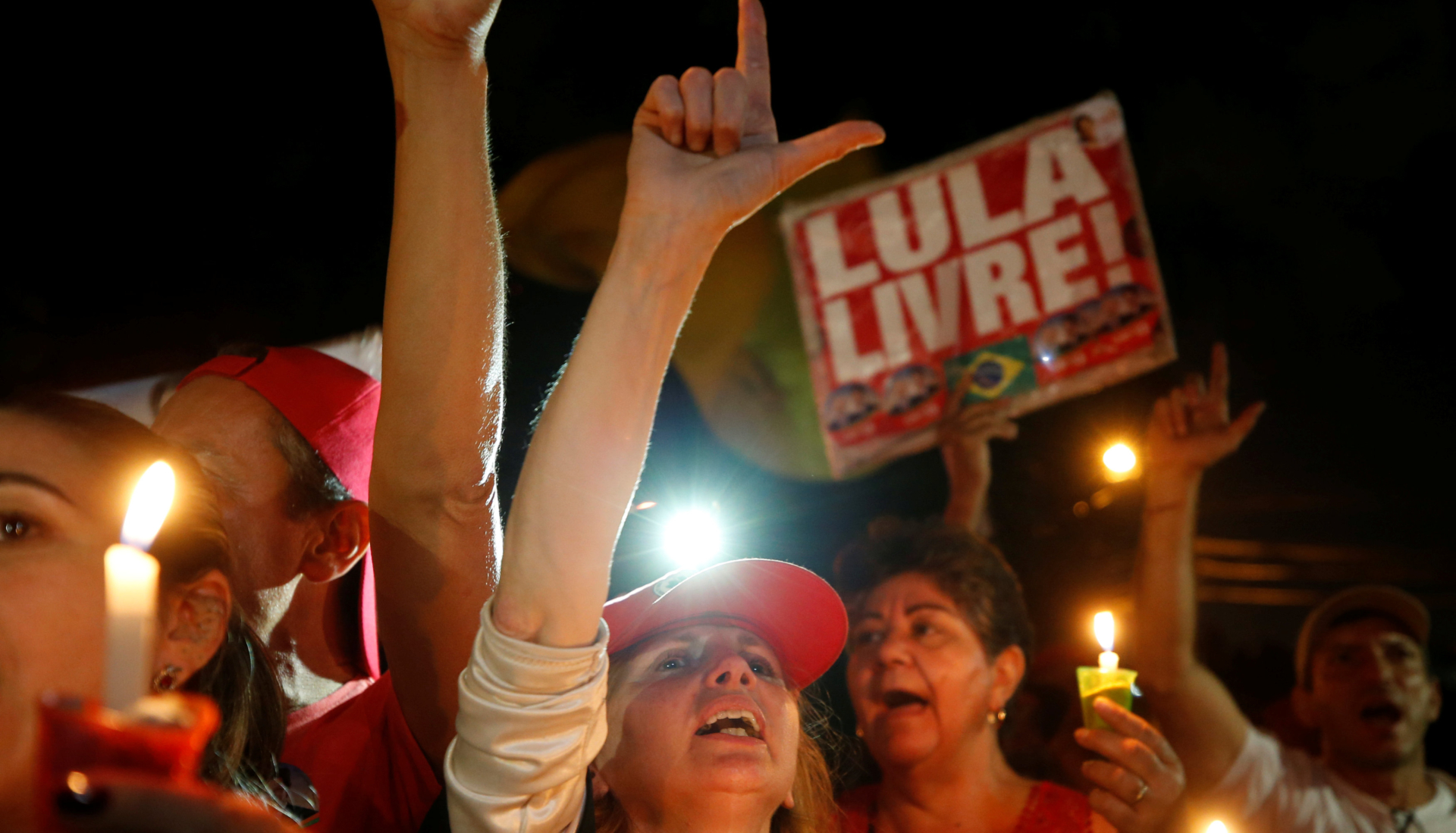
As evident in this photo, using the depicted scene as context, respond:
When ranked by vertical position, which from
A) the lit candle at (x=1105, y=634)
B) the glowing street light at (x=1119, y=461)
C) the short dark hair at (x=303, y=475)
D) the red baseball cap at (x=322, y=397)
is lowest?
the lit candle at (x=1105, y=634)

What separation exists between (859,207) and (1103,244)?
3.23 ft

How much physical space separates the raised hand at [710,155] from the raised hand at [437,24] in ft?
0.96

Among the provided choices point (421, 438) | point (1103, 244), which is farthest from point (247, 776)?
point (1103, 244)

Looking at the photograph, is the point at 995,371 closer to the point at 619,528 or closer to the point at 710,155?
the point at 710,155

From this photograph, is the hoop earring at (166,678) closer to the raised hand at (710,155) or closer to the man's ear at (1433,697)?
the raised hand at (710,155)

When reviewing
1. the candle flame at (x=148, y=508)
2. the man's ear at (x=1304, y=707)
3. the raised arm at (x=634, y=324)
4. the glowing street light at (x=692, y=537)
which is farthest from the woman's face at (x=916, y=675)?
the candle flame at (x=148, y=508)

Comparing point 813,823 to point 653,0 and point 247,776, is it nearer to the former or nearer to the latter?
point 247,776

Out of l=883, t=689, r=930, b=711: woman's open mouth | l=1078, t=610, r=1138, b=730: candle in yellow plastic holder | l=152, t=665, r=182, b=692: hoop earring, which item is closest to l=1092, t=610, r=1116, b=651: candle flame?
l=1078, t=610, r=1138, b=730: candle in yellow plastic holder

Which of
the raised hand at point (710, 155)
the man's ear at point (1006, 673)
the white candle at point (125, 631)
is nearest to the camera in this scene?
the white candle at point (125, 631)

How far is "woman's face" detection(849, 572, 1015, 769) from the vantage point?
2.67m

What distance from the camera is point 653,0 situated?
4266 millimetres

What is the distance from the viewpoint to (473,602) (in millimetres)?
1621

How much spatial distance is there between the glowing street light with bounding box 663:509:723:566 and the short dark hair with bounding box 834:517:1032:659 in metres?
0.46

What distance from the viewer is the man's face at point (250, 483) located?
1.88 meters
